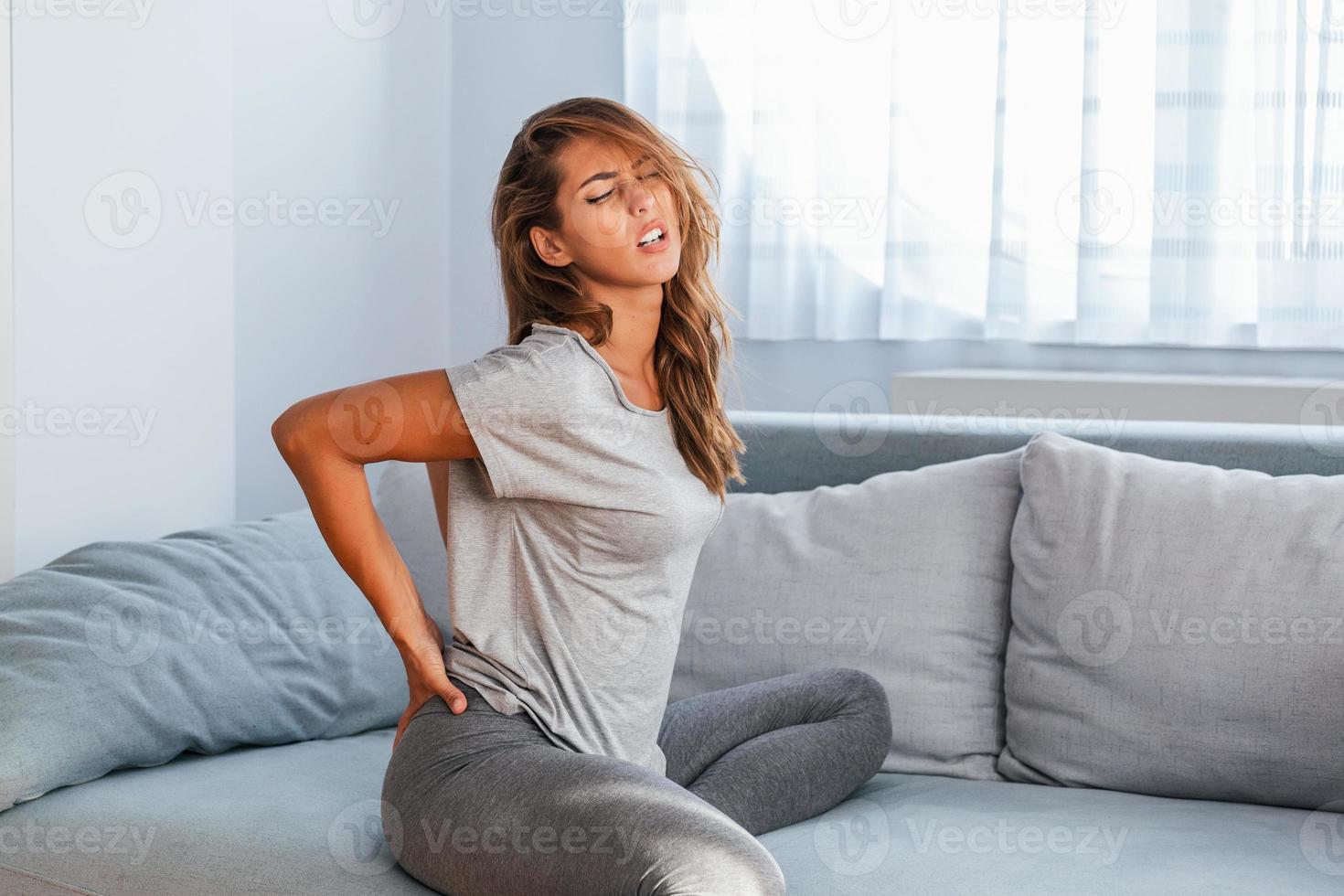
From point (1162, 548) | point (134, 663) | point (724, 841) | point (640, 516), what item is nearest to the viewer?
point (724, 841)

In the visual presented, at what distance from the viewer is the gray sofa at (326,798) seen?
1325mm

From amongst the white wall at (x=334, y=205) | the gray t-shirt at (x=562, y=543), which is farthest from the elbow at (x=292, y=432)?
the white wall at (x=334, y=205)

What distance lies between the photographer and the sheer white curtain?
309cm

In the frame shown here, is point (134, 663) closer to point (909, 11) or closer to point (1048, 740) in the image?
point (1048, 740)

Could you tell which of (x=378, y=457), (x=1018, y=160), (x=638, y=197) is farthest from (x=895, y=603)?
(x=1018, y=160)

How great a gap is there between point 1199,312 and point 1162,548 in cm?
171

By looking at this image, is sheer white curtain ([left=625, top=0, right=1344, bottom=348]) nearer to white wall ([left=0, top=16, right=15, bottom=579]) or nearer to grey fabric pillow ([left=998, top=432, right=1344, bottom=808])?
grey fabric pillow ([left=998, top=432, right=1344, bottom=808])

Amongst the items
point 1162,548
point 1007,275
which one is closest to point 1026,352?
point 1007,275

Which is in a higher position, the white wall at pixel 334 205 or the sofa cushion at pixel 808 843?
the white wall at pixel 334 205

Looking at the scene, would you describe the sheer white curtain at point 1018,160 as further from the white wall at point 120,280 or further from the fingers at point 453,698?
the fingers at point 453,698

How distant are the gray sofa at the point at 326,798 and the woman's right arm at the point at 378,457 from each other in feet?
0.69

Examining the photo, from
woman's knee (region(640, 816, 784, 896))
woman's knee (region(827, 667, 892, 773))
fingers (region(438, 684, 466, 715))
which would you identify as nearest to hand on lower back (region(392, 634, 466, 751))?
fingers (region(438, 684, 466, 715))

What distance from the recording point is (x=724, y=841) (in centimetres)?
109

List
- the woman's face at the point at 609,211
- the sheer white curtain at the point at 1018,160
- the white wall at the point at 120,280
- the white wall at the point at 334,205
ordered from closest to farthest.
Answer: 1. the woman's face at the point at 609,211
2. the white wall at the point at 120,280
3. the white wall at the point at 334,205
4. the sheer white curtain at the point at 1018,160
